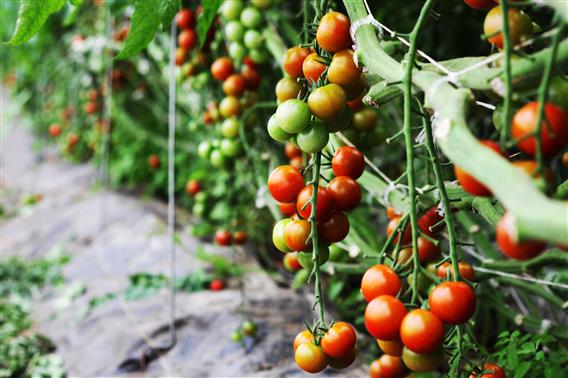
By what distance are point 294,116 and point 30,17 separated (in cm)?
47

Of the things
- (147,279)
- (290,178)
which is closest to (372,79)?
(290,178)

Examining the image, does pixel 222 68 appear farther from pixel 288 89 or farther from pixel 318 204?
pixel 318 204

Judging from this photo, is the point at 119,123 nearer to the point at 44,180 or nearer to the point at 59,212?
the point at 59,212

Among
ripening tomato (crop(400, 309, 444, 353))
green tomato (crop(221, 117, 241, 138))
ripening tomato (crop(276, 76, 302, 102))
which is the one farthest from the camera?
green tomato (crop(221, 117, 241, 138))

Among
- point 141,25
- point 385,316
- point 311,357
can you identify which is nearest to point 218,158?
point 141,25

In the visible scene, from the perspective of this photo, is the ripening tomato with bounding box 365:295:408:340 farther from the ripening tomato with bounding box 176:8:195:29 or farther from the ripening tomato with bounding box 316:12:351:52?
the ripening tomato with bounding box 176:8:195:29

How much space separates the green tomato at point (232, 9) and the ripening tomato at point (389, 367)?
3.15ft

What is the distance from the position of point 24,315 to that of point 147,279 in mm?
534

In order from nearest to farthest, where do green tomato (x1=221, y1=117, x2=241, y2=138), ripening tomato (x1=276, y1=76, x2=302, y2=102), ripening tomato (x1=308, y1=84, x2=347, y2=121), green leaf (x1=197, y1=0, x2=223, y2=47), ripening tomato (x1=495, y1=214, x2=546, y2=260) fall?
ripening tomato (x1=495, y1=214, x2=546, y2=260)
ripening tomato (x1=308, y1=84, x2=347, y2=121)
ripening tomato (x1=276, y1=76, x2=302, y2=102)
green leaf (x1=197, y1=0, x2=223, y2=47)
green tomato (x1=221, y1=117, x2=241, y2=138)

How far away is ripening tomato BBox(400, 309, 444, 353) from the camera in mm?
546

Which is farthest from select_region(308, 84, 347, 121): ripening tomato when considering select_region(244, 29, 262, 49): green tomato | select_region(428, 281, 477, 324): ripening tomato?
select_region(244, 29, 262, 49): green tomato

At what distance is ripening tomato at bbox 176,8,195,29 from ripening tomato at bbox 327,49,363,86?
3.20ft

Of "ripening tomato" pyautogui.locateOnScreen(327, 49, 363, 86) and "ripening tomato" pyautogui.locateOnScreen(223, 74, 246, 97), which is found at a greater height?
"ripening tomato" pyautogui.locateOnScreen(327, 49, 363, 86)

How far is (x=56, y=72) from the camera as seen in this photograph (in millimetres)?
2953
